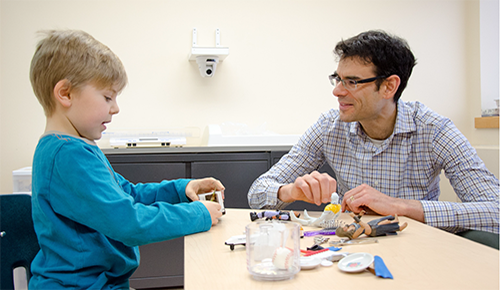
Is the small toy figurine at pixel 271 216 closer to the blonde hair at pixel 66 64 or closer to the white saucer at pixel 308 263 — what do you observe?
the white saucer at pixel 308 263

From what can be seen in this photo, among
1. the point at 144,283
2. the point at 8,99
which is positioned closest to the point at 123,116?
the point at 8,99

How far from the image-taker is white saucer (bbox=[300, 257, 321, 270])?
2.27ft

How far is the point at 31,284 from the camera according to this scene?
88 cm

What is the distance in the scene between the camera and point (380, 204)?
3.78 feet

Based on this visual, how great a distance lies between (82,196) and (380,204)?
82cm

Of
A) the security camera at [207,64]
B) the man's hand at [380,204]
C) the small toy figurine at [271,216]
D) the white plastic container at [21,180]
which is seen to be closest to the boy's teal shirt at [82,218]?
the small toy figurine at [271,216]

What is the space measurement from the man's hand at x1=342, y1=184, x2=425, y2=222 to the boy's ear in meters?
0.83

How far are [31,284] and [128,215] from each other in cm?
31

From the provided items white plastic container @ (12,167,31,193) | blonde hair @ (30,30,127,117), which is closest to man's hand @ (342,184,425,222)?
blonde hair @ (30,30,127,117)

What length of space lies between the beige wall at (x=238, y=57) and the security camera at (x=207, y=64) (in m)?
0.12

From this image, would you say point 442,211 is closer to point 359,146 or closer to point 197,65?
point 359,146

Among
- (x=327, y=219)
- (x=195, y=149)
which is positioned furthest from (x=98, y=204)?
(x=195, y=149)

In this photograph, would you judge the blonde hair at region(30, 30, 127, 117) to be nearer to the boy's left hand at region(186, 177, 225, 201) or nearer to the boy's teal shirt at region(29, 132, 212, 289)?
the boy's teal shirt at region(29, 132, 212, 289)

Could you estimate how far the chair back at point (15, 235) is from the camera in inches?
38.7
